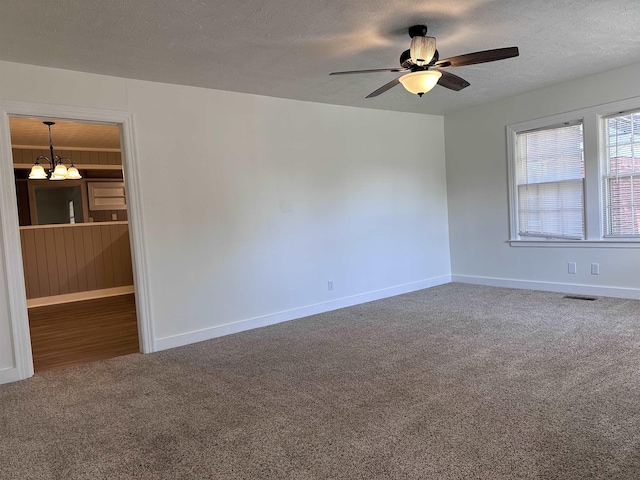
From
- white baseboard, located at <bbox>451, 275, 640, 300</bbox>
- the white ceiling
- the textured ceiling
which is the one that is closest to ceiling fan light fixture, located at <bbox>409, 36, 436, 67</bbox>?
the white ceiling

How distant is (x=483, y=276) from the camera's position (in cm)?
613

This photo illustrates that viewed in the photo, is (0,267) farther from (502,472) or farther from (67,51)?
(502,472)

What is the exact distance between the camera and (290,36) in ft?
10.2

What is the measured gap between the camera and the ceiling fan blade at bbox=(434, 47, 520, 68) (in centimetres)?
277

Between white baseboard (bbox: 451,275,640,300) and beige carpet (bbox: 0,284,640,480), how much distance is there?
2.80 feet

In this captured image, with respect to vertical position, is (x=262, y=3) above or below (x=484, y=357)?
above

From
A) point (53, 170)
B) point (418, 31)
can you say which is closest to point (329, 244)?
point (418, 31)

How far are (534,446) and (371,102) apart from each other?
13.6 ft

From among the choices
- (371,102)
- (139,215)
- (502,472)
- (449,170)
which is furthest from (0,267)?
(449,170)

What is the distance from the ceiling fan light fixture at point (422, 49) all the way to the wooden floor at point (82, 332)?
3477 mm

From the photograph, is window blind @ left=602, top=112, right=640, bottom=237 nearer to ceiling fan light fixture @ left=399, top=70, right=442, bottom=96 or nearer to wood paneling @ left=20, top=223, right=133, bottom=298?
ceiling fan light fixture @ left=399, top=70, right=442, bottom=96

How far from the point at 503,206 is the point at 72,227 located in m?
6.58

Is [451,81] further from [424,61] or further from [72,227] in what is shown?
[72,227]

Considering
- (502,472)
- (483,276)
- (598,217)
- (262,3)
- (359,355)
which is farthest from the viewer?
(483,276)
